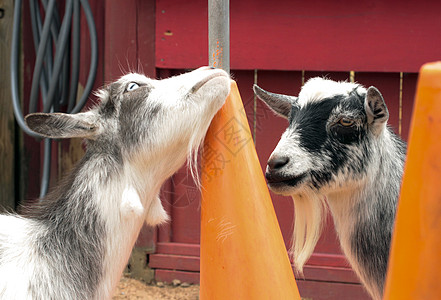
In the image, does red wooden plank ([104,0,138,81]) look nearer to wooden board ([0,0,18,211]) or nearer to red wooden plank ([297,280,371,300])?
wooden board ([0,0,18,211])

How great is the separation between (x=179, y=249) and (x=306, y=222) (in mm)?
1871

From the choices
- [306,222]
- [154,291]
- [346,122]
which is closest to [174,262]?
[154,291]

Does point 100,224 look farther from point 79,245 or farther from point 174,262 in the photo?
point 174,262

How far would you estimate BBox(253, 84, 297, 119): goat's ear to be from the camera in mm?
2896

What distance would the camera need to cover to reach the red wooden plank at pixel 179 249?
445cm

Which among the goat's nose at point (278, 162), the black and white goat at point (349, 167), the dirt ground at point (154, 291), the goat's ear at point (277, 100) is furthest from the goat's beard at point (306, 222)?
the dirt ground at point (154, 291)

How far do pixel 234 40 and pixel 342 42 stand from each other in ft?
2.44

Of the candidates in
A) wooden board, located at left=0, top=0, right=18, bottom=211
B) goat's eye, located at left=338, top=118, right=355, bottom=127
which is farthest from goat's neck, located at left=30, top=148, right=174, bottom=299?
wooden board, located at left=0, top=0, right=18, bottom=211

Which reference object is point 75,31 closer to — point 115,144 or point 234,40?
point 234,40

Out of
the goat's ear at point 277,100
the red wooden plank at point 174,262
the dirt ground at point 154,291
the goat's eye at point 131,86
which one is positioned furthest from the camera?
the red wooden plank at point 174,262

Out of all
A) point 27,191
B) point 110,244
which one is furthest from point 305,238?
point 27,191

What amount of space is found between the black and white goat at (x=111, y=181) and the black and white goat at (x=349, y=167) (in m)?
0.41

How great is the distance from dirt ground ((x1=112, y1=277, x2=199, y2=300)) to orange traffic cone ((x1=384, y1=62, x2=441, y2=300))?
9.64ft

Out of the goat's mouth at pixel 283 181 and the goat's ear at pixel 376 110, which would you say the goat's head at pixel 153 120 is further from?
the goat's ear at pixel 376 110
